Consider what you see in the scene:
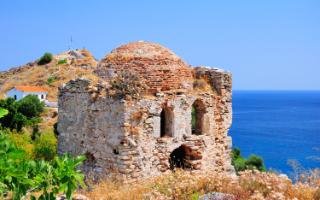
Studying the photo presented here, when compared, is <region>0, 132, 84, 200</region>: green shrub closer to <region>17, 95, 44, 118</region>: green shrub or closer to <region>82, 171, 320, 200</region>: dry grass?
<region>82, 171, 320, 200</region>: dry grass

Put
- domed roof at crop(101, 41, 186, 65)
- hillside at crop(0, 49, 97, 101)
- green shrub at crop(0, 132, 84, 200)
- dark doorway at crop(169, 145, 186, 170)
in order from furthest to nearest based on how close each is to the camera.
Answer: hillside at crop(0, 49, 97, 101)
dark doorway at crop(169, 145, 186, 170)
domed roof at crop(101, 41, 186, 65)
green shrub at crop(0, 132, 84, 200)

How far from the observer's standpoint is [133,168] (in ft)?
39.6

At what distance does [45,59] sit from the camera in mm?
67062

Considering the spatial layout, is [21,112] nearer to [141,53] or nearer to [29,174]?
[141,53]

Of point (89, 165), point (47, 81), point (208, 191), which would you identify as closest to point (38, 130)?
point (47, 81)

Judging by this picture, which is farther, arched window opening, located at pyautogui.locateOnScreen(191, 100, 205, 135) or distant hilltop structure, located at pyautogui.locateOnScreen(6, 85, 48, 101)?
distant hilltop structure, located at pyautogui.locateOnScreen(6, 85, 48, 101)

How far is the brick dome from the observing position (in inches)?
507

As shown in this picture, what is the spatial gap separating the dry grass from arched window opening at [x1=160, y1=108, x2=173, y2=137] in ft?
11.1

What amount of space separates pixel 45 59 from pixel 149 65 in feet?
185

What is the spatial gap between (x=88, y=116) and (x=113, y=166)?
1517 mm

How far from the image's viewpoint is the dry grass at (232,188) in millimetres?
8000

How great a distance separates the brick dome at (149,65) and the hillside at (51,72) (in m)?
42.3

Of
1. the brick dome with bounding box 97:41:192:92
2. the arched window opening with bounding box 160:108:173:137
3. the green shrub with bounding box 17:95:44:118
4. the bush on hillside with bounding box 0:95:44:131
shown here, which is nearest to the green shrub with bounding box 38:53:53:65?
the bush on hillside with bounding box 0:95:44:131

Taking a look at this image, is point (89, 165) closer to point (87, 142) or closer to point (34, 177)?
point (87, 142)
